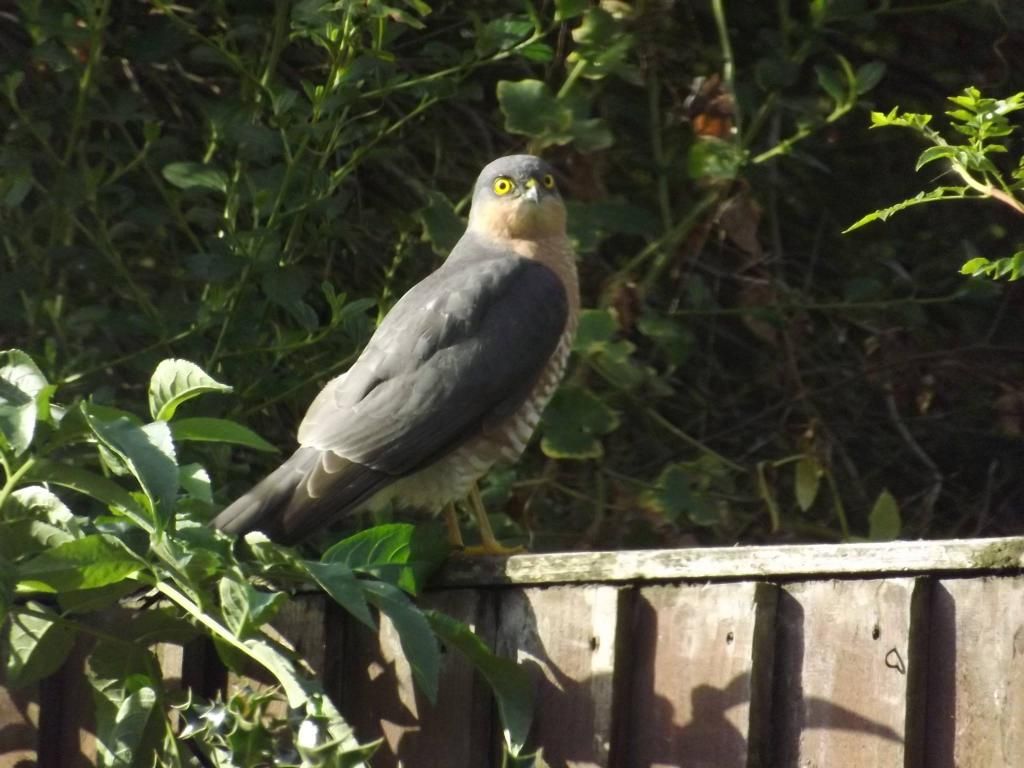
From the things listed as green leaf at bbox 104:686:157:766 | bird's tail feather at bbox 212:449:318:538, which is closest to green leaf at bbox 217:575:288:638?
green leaf at bbox 104:686:157:766

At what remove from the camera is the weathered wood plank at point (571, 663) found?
235 cm

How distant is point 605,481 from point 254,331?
3.75ft

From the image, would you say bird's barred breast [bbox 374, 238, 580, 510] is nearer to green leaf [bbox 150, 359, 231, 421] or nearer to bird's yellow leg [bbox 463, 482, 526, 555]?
bird's yellow leg [bbox 463, 482, 526, 555]

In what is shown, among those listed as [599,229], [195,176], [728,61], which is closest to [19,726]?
[195,176]

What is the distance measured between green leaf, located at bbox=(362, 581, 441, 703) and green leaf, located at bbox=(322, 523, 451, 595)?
224mm

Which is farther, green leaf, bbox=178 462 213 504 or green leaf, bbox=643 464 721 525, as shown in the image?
green leaf, bbox=643 464 721 525

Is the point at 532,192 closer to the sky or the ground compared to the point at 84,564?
closer to the sky

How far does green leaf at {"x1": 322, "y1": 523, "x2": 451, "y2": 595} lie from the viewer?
2.59 metres

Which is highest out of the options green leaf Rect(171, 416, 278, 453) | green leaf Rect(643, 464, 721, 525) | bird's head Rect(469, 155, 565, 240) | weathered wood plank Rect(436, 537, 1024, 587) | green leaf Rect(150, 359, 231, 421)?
bird's head Rect(469, 155, 565, 240)

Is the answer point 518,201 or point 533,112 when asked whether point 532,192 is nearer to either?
point 518,201

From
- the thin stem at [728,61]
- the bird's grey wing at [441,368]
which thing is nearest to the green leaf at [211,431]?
the bird's grey wing at [441,368]

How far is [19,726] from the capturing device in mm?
2791

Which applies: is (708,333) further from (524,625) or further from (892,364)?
(524,625)

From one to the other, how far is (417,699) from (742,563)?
1.96ft
